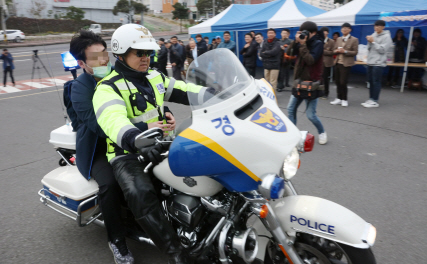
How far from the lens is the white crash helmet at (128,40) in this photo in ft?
7.89

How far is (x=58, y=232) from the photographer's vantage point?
333cm

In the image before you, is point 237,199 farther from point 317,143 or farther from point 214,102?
point 317,143

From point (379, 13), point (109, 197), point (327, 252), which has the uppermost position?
point (379, 13)

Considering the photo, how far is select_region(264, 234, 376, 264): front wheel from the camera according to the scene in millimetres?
1981

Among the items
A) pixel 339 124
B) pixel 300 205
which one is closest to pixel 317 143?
pixel 339 124

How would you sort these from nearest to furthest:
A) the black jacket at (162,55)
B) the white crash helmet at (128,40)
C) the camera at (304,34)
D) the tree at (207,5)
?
the white crash helmet at (128,40) → the camera at (304,34) → the black jacket at (162,55) → the tree at (207,5)

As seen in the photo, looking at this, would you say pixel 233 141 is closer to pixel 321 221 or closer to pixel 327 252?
Answer: pixel 321 221

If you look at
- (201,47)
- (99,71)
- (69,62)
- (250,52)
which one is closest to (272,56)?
(250,52)

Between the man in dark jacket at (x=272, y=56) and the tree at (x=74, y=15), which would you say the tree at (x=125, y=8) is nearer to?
the tree at (x=74, y=15)

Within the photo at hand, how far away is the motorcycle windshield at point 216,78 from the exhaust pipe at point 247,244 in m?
0.86

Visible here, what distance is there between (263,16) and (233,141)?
1200 centimetres

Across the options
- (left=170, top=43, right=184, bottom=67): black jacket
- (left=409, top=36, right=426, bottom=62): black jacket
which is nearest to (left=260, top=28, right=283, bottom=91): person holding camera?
(left=170, top=43, right=184, bottom=67): black jacket

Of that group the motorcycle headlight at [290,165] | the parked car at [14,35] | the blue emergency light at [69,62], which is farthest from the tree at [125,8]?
the parked car at [14,35]

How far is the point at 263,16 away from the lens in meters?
12.8
